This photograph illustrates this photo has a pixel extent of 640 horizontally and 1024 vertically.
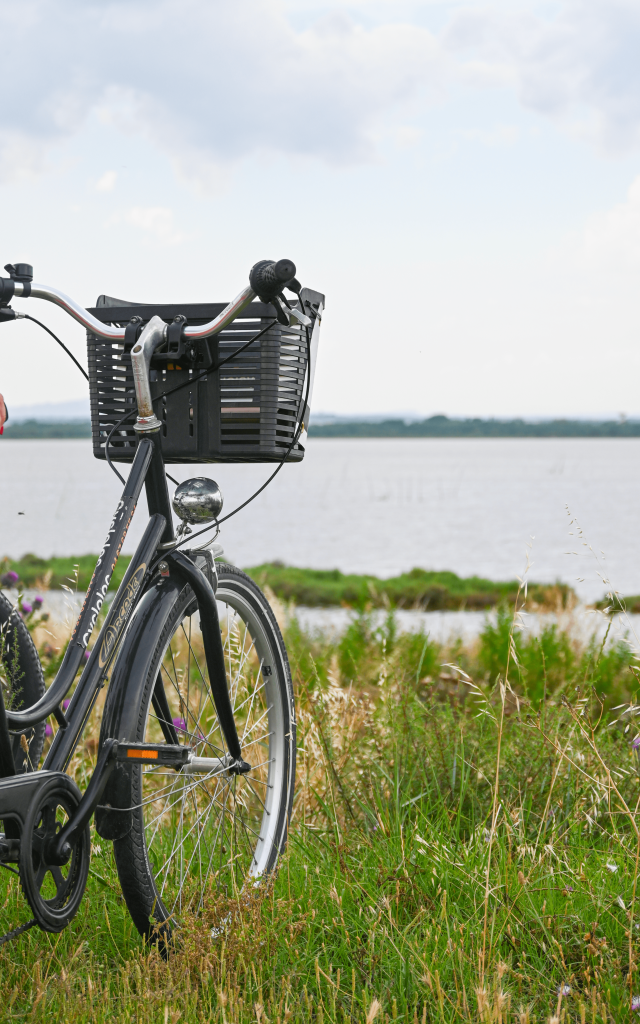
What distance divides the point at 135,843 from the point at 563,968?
3.31ft

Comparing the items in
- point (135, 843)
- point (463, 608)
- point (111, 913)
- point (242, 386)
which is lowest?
point (463, 608)

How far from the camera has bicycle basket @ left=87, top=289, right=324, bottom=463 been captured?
241 cm

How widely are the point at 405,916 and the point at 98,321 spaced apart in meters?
1.70

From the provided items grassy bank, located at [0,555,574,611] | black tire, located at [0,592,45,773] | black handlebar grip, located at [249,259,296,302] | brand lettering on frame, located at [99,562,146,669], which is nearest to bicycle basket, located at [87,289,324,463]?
black handlebar grip, located at [249,259,296,302]

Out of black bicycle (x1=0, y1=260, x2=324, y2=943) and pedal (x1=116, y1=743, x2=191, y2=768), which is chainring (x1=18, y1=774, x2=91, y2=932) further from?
pedal (x1=116, y1=743, x2=191, y2=768)

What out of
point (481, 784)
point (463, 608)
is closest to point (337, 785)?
point (481, 784)

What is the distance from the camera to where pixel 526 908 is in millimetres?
2246

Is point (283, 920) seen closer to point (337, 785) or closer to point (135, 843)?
point (135, 843)

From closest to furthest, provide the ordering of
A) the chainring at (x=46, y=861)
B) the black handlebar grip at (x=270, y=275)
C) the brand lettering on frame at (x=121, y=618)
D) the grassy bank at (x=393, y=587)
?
the chainring at (x=46, y=861)
the black handlebar grip at (x=270, y=275)
the brand lettering on frame at (x=121, y=618)
the grassy bank at (x=393, y=587)

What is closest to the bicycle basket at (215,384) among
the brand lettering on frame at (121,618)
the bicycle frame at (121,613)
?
the bicycle frame at (121,613)

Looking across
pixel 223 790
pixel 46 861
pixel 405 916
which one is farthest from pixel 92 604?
pixel 405 916

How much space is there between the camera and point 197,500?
8.40 feet

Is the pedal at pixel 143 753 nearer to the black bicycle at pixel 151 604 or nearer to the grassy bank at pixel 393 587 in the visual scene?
the black bicycle at pixel 151 604

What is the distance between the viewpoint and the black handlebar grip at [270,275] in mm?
2113
